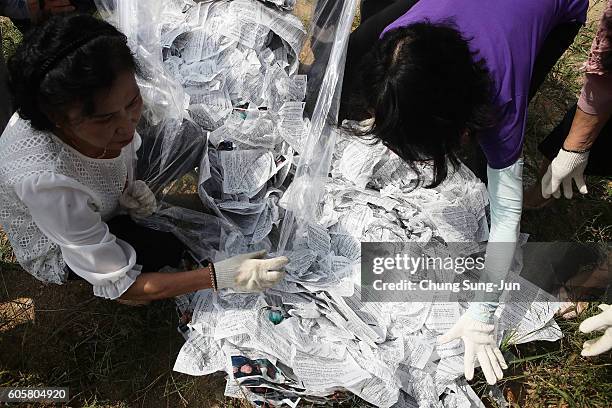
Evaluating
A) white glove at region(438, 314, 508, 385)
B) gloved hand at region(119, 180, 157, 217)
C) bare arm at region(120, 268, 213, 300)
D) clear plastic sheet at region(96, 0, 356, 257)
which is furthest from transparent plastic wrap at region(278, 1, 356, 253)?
white glove at region(438, 314, 508, 385)

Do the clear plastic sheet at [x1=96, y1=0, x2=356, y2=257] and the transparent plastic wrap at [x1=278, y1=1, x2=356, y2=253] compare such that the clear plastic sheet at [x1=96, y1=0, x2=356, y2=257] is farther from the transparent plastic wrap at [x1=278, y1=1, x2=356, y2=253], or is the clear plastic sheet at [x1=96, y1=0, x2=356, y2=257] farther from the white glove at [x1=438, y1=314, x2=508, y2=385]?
the white glove at [x1=438, y1=314, x2=508, y2=385]

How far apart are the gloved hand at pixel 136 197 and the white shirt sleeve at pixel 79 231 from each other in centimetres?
18

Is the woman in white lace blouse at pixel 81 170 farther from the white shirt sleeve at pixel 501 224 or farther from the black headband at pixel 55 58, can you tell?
the white shirt sleeve at pixel 501 224

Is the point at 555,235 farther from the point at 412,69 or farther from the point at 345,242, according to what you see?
the point at 412,69

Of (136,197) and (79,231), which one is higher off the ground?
(79,231)

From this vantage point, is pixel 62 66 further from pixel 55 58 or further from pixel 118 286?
pixel 118 286

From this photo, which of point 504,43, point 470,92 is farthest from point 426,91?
point 504,43

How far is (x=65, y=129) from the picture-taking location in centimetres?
101

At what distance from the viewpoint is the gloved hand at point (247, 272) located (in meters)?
1.26

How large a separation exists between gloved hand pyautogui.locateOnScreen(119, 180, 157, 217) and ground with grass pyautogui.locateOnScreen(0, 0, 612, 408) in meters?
0.30

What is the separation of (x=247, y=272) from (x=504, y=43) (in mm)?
765

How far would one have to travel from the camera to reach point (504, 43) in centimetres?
113

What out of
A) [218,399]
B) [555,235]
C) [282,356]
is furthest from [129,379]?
[555,235]

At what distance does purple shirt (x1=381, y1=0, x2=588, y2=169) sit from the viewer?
1.11 meters
